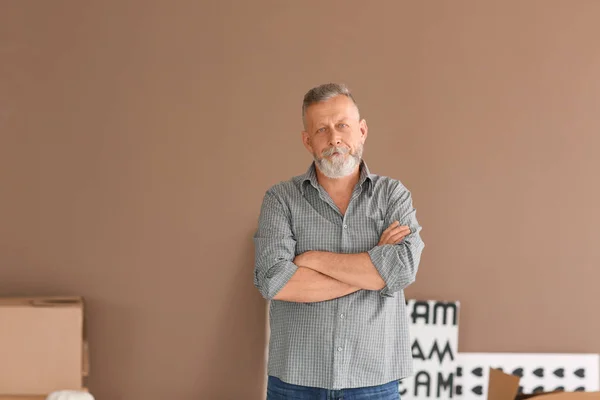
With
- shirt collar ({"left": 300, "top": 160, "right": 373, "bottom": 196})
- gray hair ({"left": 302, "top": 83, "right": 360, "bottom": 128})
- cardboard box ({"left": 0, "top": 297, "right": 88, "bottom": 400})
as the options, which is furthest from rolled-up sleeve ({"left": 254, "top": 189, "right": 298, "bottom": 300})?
cardboard box ({"left": 0, "top": 297, "right": 88, "bottom": 400})

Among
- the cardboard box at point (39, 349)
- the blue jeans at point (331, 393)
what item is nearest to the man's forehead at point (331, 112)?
the blue jeans at point (331, 393)

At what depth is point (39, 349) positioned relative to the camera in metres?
3.09

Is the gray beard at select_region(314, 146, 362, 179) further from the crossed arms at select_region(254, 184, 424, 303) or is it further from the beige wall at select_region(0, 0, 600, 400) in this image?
the beige wall at select_region(0, 0, 600, 400)

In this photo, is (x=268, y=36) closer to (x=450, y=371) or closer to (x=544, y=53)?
(x=544, y=53)

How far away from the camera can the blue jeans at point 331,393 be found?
7.00 feet

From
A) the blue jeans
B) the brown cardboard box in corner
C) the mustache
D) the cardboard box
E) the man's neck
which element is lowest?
the cardboard box

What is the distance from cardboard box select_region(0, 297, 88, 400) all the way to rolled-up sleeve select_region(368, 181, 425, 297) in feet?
4.81

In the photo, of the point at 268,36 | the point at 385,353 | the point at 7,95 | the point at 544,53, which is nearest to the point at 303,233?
the point at 385,353

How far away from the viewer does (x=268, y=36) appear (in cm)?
348

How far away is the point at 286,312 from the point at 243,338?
129 centimetres

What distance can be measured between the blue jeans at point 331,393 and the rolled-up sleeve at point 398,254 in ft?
0.88

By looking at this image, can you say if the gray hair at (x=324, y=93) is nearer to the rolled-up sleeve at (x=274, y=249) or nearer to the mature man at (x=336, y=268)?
the mature man at (x=336, y=268)

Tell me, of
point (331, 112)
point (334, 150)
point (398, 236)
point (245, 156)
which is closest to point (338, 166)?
point (334, 150)

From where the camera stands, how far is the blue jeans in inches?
84.0
